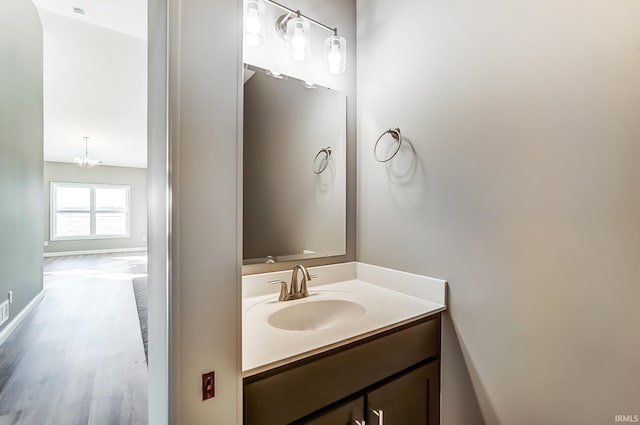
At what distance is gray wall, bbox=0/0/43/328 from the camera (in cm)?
256

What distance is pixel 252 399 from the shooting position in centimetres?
77

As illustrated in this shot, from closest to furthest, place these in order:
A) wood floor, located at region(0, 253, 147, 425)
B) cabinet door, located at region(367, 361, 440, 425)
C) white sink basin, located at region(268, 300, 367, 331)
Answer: cabinet door, located at region(367, 361, 440, 425) → white sink basin, located at region(268, 300, 367, 331) → wood floor, located at region(0, 253, 147, 425)

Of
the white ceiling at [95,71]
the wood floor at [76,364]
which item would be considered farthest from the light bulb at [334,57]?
the wood floor at [76,364]

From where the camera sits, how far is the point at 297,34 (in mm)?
1455

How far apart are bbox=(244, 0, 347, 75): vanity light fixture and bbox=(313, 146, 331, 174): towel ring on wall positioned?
0.45 m

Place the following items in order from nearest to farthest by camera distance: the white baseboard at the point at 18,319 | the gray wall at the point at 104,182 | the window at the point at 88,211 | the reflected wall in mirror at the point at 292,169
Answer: the reflected wall in mirror at the point at 292,169 < the white baseboard at the point at 18,319 < the gray wall at the point at 104,182 < the window at the point at 88,211

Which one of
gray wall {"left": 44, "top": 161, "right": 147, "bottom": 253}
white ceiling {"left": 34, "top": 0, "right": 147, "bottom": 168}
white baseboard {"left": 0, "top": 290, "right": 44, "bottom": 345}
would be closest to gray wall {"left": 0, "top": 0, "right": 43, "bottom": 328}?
white baseboard {"left": 0, "top": 290, "right": 44, "bottom": 345}

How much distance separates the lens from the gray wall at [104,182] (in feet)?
25.0

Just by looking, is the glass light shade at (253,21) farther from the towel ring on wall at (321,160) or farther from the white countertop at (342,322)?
the white countertop at (342,322)

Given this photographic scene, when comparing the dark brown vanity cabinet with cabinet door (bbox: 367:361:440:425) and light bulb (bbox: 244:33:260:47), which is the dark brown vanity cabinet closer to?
cabinet door (bbox: 367:361:440:425)

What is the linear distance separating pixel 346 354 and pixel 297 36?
4.91ft

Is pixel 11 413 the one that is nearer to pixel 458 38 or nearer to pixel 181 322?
pixel 181 322

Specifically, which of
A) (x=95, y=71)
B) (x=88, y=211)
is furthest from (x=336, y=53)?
(x=88, y=211)

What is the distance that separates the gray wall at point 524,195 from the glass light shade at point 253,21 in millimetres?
707
